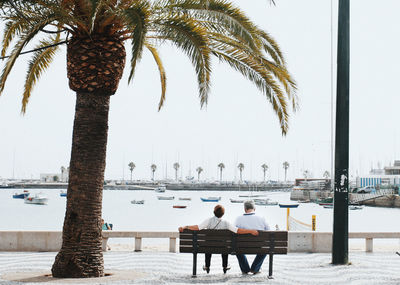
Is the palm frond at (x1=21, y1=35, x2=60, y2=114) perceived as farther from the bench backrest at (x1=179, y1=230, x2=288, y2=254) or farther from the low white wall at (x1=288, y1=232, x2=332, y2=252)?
the low white wall at (x1=288, y1=232, x2=332, y2=252)

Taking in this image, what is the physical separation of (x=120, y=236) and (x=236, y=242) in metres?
4.48

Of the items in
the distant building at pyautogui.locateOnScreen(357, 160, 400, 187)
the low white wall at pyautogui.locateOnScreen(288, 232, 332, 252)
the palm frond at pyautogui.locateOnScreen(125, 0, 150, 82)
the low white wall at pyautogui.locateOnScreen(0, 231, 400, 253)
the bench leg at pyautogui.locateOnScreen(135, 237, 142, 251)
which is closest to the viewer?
the palm frond at pyautogui.locateOnScreen(125, 0, 150, 82)

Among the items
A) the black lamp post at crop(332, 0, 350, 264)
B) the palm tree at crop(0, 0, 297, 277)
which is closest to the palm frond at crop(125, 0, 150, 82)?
the palm tree at crop(0, 0, 297, 277)

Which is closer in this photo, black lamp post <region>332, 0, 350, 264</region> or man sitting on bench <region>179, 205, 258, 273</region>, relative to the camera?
man sitting on bench <region>179, 205, 258, 273</region>

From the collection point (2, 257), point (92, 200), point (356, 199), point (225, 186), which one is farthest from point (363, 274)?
point (225, 186)

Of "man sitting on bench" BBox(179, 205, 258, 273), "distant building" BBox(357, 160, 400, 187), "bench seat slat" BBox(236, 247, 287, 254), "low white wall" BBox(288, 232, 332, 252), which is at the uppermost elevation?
"distant building" BBox(357, 160, 400, 187)

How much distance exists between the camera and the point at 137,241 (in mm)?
13031

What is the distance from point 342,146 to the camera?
35.4 feet

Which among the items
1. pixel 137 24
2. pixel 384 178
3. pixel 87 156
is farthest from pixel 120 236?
pixel 384 178

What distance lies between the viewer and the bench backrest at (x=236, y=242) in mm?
9078

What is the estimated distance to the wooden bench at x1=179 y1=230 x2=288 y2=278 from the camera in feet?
29.8

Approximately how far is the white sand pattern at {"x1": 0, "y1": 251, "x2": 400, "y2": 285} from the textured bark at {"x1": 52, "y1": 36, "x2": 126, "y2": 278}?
77 cm

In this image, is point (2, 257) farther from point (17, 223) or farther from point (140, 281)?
point (17, 223)

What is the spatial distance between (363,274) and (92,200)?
4983 mm
